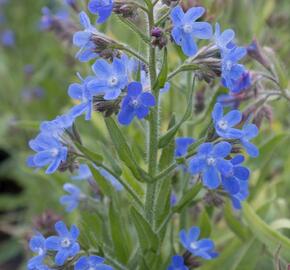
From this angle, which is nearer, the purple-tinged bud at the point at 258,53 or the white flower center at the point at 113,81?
the white flower center at the point at 113,81

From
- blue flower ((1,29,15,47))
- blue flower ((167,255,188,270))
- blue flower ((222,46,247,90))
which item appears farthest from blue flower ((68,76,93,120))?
blue flower ((1,29,15,47))

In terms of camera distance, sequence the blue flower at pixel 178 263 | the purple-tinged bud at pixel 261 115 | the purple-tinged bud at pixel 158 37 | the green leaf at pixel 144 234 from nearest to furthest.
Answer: the purple-tinged bud at pixel 158 37 < the green leaf at pixel 144 234 < the blue flower at pixel 178 263 < the purple-tinged bud at pixel 261 115

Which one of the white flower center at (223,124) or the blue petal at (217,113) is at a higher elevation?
the blue petal at (217,113)

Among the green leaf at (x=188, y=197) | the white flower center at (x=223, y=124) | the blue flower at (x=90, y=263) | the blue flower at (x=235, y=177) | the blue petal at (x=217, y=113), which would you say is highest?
the blue petal at (x=217, y=113)

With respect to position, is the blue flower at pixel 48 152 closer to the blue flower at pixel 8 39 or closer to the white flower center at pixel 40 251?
the white flower center at pixel 40 251

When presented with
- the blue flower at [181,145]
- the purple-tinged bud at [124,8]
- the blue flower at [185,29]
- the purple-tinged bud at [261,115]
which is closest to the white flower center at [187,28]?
the blue flower at [185,29]

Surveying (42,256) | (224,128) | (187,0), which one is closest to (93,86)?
(224,128)

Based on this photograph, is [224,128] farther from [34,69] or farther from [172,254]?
[34,69]

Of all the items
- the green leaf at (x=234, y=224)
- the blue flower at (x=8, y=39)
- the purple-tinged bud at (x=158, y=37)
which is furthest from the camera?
the blue flower at (x=8, y=39)
